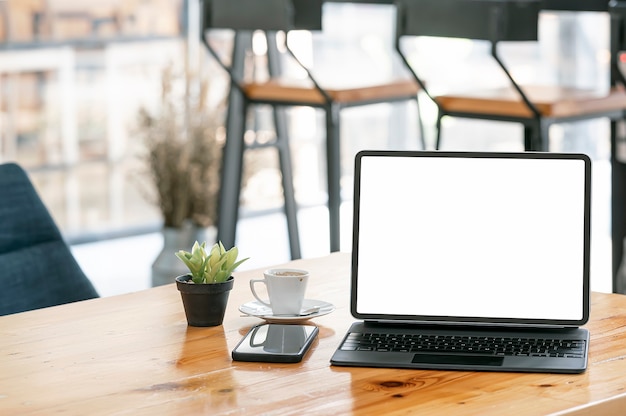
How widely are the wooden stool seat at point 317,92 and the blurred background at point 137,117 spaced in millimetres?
742

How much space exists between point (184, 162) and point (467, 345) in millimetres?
3083

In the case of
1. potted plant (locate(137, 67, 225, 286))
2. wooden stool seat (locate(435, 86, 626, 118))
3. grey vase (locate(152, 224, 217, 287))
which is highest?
wooden stool seat (locate(435, 86, 626, 118))

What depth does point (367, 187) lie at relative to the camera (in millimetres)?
1599

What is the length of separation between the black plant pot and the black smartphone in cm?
7

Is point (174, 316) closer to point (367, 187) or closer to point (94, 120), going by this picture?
point (367, 187)

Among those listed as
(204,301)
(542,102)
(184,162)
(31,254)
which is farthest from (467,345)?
(184,162)

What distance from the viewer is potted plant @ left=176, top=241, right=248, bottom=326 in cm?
162

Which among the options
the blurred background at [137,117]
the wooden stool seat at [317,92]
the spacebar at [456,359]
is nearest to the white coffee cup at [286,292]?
the spacebar at [456,359]

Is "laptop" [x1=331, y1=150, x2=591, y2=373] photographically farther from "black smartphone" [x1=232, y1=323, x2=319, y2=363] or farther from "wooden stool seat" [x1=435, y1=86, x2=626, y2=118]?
"wooden stool seat" [x1=435, y1=86, x2=626, y2=118]

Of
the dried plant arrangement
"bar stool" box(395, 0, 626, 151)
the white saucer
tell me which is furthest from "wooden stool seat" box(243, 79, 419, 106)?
the white saucer

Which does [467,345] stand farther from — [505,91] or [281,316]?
[505,91]

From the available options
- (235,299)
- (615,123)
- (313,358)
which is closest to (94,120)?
(615,123)

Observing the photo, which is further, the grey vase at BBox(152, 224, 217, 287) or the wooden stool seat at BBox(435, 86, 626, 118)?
the grey vase at BBox(152, 224, 217, 287)

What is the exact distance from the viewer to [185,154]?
4.50 metres
